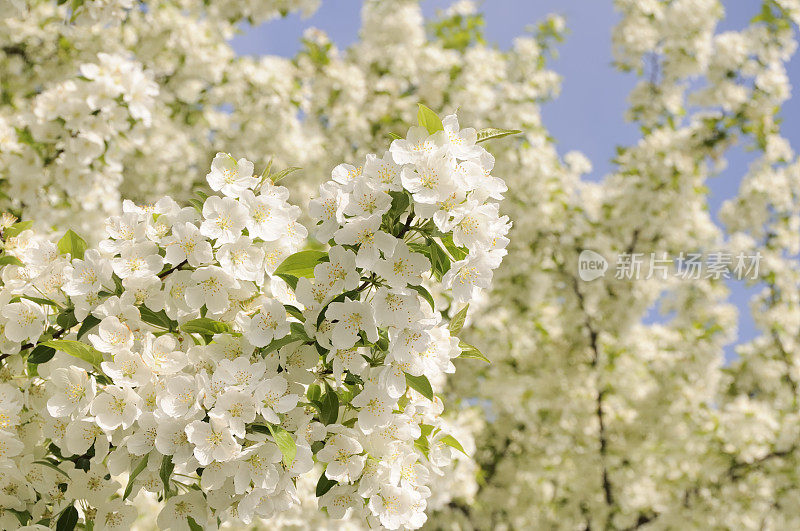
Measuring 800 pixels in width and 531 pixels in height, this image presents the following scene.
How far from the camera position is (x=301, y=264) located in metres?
1.67

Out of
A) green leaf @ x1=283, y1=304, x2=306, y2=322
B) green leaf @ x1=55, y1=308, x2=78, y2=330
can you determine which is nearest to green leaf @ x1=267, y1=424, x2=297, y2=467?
green leaf @ x1=283, y1=304, x2=306, y2=322

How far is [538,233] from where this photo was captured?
6.94 metres

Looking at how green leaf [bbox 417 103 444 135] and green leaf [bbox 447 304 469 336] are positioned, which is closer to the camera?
green leaf [bbox 417 103 444 135]

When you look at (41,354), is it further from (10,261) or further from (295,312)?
(295,312)

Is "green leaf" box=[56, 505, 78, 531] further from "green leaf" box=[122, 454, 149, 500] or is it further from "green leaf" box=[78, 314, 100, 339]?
"green leaf" box=[78, 314, 100, 339]

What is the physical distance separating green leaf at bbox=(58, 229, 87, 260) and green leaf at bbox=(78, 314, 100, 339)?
30 centimetres

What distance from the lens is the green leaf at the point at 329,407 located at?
5.45 feet

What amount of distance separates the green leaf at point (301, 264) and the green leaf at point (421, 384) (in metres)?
0.35

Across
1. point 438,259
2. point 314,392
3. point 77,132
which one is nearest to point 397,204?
point 438,259

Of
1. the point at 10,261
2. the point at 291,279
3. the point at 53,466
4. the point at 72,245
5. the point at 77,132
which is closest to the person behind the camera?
the point at 291,279

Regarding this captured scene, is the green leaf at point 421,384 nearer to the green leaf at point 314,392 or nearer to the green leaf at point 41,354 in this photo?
the green leaf at point 314,392

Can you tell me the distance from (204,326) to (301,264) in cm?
28

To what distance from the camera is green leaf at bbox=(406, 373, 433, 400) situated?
5.39ft

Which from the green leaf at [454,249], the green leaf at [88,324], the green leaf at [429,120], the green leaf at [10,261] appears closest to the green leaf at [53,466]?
the green leaf at [88,324]
